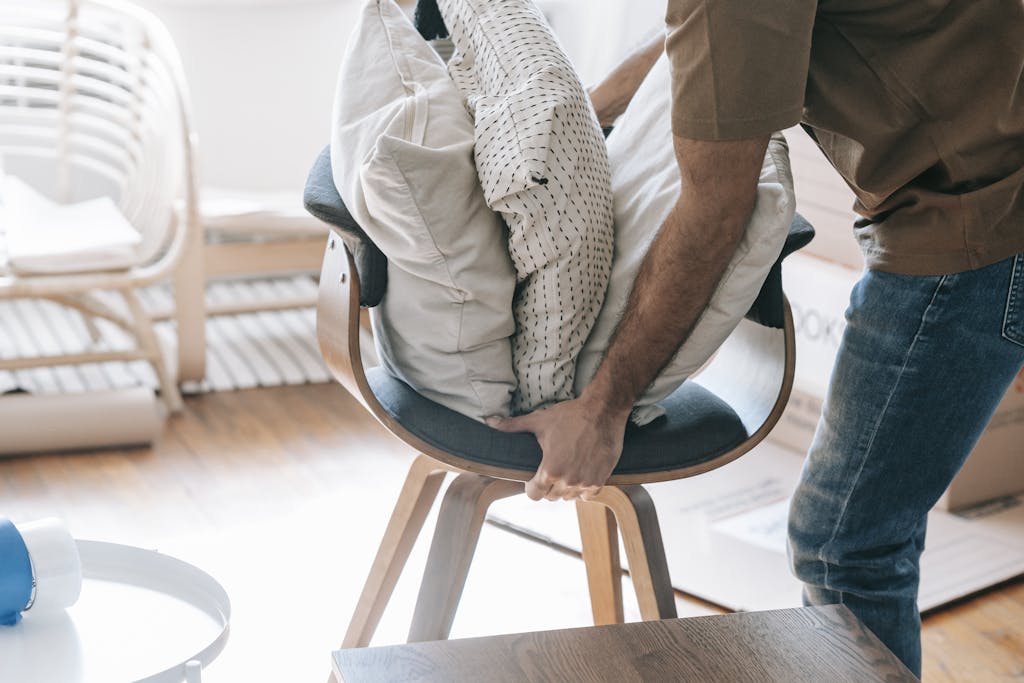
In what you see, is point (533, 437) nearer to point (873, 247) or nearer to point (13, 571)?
point (873, 247)

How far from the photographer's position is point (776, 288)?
1.36m

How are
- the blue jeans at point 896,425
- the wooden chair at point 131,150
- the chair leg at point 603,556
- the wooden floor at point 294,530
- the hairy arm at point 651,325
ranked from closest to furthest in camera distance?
the hairy arm at point 651,325 < the blue jeans at point 896,425 < the chair leg at point 603,556 < the wooden floor at point 294,530 < the wooden chair at point 131,150

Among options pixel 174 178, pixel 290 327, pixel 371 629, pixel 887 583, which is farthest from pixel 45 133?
pixel 887 583

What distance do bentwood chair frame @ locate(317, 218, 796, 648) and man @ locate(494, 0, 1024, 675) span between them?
8 centimetres

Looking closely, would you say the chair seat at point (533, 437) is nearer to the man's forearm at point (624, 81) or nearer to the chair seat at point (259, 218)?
the man's forearm at point (624, 81)

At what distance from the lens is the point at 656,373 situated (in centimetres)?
128

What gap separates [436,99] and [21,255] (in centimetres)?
136

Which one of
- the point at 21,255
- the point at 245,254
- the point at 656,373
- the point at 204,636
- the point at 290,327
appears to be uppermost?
the point at 656,373

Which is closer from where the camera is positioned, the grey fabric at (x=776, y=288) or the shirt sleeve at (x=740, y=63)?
the shirt sleeve at (x=740, y=63)

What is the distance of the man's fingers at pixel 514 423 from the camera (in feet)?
4.16

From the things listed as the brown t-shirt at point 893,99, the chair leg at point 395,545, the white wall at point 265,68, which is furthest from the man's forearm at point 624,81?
the white wall at point 265,68

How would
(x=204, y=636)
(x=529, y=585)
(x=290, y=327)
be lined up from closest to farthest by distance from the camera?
1. (x=204, y=636)
2. (x=529, y=585)
3. (x=290, y=327)

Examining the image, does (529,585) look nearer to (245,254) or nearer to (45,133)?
(245,254)

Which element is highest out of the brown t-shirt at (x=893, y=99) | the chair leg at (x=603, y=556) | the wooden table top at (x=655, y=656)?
the brown t-shirt at (x=893, y=99)
